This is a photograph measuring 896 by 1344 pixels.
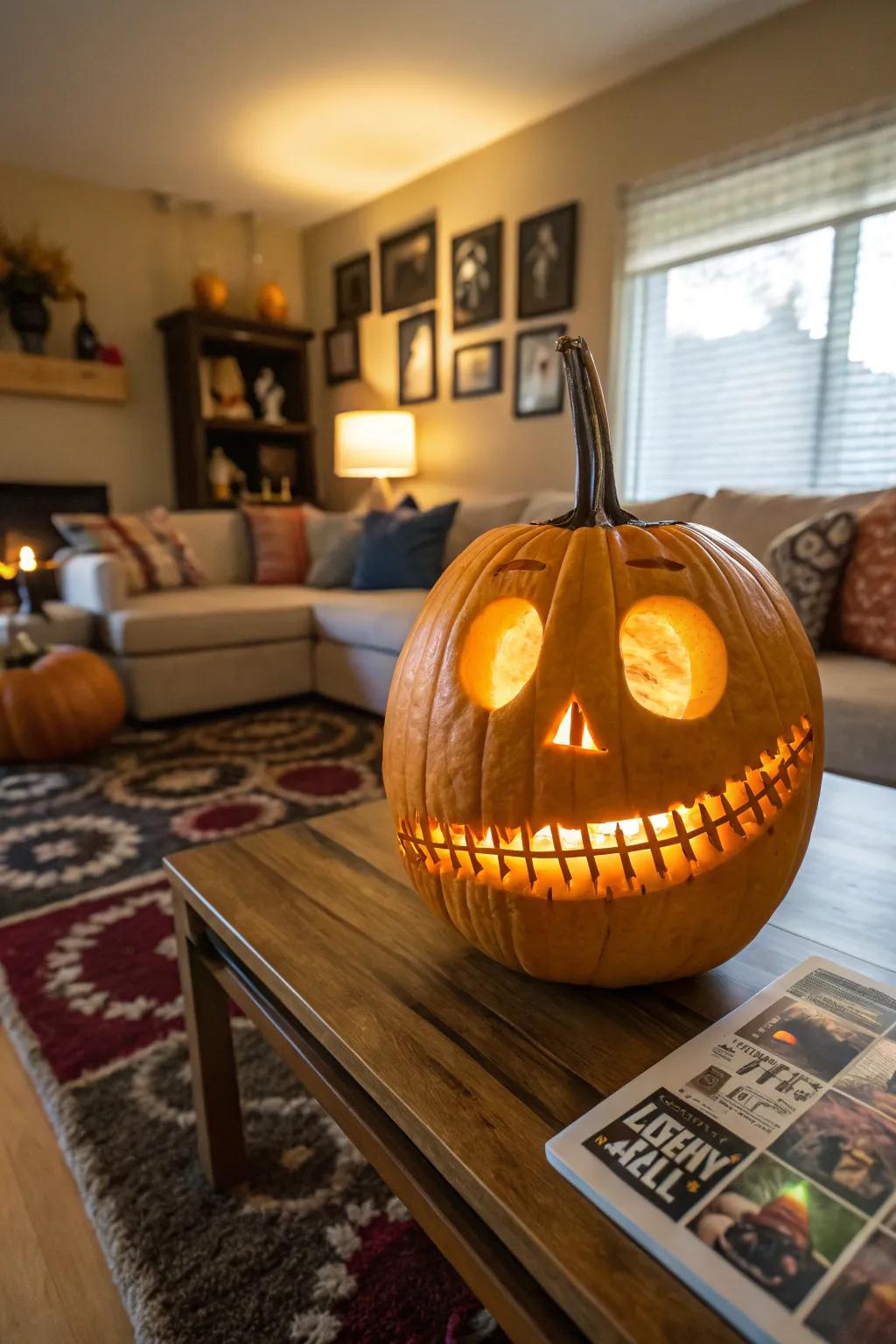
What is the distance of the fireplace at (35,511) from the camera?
11.4ft

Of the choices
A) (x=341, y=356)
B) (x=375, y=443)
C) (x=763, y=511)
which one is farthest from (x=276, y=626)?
(x=341, y=356)

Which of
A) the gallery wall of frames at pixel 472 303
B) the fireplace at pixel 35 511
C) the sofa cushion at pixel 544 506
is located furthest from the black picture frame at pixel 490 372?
the fireplace at pixel 35 511

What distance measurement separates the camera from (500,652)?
542 mm

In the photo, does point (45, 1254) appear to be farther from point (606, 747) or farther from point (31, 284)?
point (31, 284)

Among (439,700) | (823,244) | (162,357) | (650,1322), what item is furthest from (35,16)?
(650,1322)

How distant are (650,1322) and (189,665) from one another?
8.34ft

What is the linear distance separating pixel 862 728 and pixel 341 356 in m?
3.75

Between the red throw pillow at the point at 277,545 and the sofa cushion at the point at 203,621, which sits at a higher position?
the red throw pillow at the point at 277,545

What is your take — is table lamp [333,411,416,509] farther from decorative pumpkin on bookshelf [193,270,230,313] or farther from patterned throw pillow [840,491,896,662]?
patterned throw pillow [840,491,896,662]

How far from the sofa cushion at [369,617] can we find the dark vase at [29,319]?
1886 millimetres

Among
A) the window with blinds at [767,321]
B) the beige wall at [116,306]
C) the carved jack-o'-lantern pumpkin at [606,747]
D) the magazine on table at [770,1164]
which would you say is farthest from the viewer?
the beige wall at [116,306]

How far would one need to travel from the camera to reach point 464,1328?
667mm

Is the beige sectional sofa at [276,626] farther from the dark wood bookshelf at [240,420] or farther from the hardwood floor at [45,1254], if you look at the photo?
the hardwood floor at [45,1254]

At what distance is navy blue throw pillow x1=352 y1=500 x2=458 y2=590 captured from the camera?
300 centimetres
